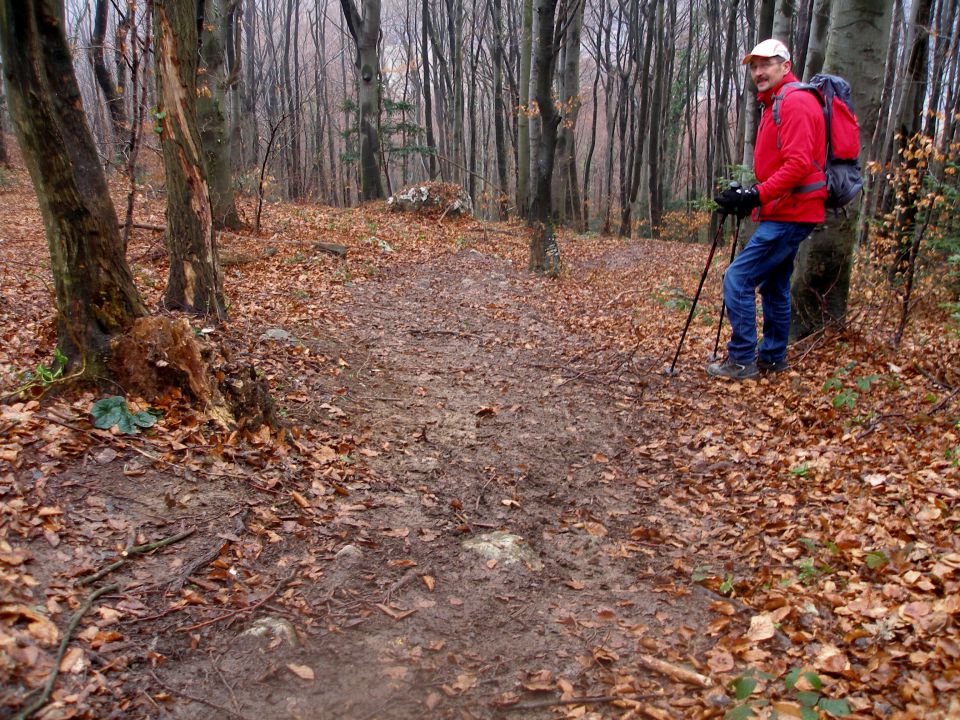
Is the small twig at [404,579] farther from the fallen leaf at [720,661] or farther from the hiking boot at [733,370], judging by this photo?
the hiking boot at [733,370]

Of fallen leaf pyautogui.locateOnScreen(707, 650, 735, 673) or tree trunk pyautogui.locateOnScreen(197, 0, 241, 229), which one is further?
tree trunk pyautogui.locateOnScreen(197, 0, 241, 229)

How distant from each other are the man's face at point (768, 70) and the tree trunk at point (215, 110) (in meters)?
8.53

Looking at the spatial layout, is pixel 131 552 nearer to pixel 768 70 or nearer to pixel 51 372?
pixel 51 372

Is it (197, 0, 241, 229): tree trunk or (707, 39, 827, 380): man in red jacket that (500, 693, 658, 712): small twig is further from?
(197, 0, 241, 229): tree trunk

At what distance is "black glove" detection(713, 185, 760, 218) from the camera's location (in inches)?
191

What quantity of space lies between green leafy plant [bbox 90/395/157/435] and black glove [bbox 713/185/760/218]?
431cm

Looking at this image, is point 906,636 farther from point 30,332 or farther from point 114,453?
point 30,332

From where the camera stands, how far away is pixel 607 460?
4.54 m

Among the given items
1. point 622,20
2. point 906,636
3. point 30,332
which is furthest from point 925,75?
point 622,20

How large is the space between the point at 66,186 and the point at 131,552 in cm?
234

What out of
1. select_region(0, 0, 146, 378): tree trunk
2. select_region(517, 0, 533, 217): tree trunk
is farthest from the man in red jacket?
select_region(517, 0, 533, 217): tree trunk

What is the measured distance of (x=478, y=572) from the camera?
324 centimetres

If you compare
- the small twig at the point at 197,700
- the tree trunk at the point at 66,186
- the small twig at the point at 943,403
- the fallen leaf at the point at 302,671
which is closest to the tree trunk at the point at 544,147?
the small twig at the point at 943,403

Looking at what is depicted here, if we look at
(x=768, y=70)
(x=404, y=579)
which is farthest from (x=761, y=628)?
(x=768, y=70)
